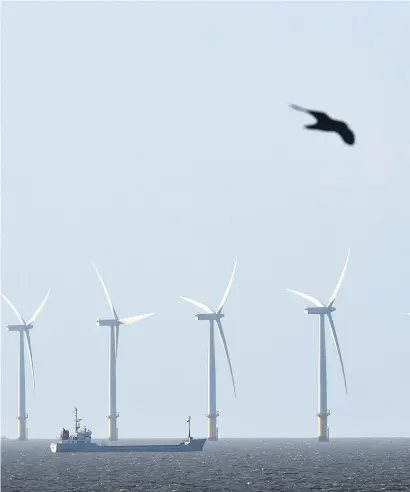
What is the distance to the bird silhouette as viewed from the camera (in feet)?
121

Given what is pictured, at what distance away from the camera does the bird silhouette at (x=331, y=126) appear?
37000 millimetres

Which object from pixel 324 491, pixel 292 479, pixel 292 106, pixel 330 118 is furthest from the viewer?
pixel 292 479

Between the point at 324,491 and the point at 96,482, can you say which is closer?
the point at 324,491

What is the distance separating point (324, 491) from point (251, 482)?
23.4m

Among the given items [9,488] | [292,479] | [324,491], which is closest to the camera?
[324,491]

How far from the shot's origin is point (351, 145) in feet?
120

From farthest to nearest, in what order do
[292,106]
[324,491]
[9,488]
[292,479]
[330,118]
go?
[292,479], [9,488], [324,491], [330,118], [292,106]

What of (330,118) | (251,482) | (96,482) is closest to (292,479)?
(251,482)

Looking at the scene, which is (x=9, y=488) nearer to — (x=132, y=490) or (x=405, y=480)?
(x=132, y=490)

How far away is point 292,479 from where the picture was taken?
7741 inches

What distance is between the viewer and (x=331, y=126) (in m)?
38.4

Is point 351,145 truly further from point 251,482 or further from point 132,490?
point 251,482

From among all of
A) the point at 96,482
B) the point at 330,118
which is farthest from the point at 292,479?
the point at 330,118

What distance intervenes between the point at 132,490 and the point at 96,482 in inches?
825
